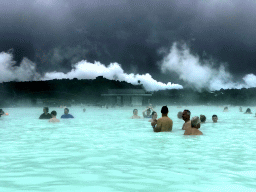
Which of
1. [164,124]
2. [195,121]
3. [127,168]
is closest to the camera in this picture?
[127,168]

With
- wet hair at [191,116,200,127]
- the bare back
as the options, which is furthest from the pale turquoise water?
the bare back

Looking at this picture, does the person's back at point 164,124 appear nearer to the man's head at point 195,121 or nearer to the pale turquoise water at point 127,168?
the man's head at point 195,121

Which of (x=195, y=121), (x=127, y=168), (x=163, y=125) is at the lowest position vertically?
(x=127, y=168)

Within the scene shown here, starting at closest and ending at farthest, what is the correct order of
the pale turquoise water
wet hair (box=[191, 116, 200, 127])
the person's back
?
the pale turquoise water, wet hair (box=[191, 116, 200, 127]), the person's back

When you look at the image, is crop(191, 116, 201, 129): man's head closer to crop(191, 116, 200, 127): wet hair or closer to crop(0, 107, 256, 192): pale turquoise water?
crop(191, 116, 200, 127): wet hair

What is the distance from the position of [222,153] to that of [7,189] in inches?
184

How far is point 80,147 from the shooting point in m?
7.53

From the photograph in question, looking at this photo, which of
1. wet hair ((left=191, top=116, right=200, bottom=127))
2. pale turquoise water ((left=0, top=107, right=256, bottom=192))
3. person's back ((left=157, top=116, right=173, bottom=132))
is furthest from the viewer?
person's back ((left=157, top=116, right=173, bottom=132))

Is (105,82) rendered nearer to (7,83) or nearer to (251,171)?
(7,83)

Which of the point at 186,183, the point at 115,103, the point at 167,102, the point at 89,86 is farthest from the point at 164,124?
the point at 89,86

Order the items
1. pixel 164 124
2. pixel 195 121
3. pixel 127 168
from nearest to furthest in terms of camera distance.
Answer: pixel 127 168 → pixel 195 121 → pixel 164 124

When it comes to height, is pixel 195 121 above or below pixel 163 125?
above

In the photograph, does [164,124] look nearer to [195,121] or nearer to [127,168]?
[195,121]

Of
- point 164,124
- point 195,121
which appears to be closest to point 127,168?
point 195,121
